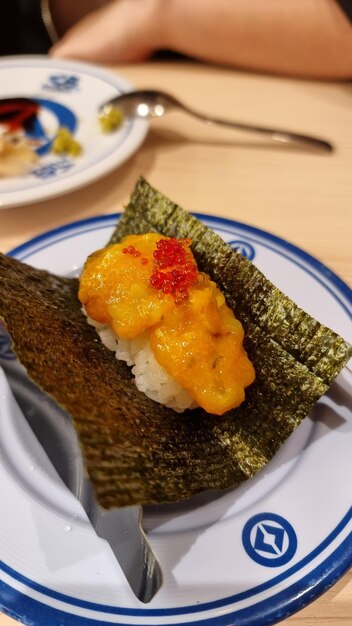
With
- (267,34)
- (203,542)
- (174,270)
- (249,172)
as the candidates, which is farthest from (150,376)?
(267,34)

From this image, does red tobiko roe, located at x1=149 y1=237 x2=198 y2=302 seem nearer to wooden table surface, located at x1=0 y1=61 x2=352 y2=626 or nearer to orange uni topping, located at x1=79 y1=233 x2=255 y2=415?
orange uni topping, located at x1=79 y1=233 x2=255 y2=415

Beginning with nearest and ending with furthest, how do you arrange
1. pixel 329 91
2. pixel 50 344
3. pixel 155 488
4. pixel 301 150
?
pixel 155 488, pixel 50 344, pixel 301 150, pixel 329 91

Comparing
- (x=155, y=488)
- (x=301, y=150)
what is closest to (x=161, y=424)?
(x=155, y=488)

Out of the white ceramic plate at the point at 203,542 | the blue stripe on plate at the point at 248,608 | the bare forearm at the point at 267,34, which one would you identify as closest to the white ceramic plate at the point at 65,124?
the bare forearm at the point at 267,34

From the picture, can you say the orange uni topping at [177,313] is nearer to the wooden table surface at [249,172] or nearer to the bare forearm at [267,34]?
the wooden table surface at [249,172]

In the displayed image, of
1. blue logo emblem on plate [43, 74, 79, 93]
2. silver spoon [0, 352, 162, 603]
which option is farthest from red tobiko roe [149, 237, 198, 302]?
blue logo emblem on plate [43, 74, 79, 93]

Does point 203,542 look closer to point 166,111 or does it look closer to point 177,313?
point 177,313

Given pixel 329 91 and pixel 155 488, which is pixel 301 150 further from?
pixel 155 488
